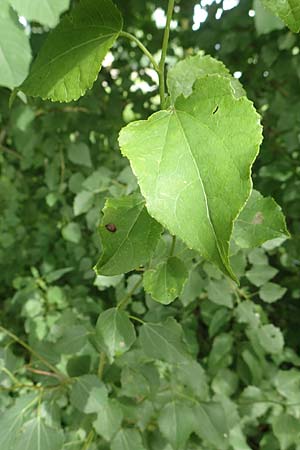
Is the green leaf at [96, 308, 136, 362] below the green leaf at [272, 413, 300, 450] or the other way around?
the other way around

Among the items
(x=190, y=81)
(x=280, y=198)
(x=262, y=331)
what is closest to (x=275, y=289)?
(x=262, y=331)

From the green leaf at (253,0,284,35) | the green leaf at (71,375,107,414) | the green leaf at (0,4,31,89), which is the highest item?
the green leaf at (0,4,31,89)

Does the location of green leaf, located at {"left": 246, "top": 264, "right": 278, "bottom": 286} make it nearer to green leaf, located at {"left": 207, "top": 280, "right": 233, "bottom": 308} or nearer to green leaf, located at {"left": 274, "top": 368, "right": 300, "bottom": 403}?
green leaf, located at {"left": 207, "top": 280, "right": 233, "bottom": 308}

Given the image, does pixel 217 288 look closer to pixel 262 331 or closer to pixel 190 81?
pixel 262 331

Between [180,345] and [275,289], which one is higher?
[180,345]

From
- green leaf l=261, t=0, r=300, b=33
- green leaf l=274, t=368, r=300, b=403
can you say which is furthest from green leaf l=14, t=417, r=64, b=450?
green leaf l=261, t=0, r=300, b=33
